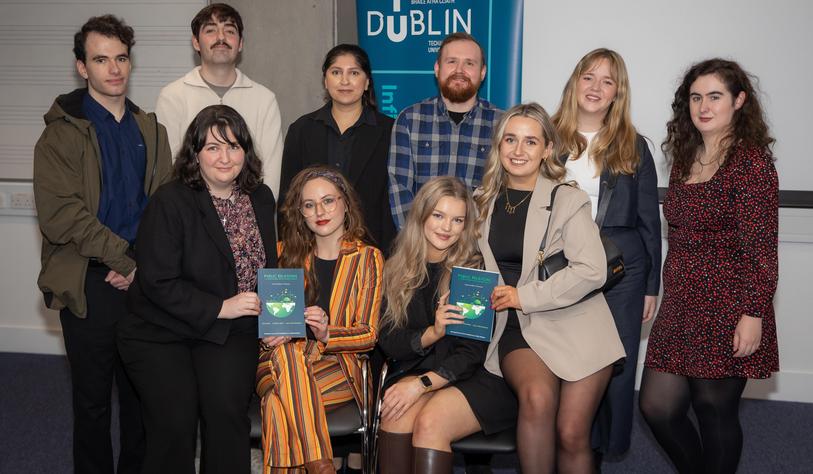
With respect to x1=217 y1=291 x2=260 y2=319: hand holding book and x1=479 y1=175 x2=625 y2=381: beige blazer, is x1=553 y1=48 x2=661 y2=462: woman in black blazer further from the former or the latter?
x1=217 y1=291 x2=260 y2=319: hand holding book

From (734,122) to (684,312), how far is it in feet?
2.80

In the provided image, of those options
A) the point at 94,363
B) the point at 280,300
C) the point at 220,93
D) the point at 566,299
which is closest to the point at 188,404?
the point at 280,300

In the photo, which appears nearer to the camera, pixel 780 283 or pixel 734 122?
pixel 734 122

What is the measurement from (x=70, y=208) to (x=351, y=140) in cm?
145

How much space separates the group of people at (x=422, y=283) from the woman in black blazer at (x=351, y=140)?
0.86ft

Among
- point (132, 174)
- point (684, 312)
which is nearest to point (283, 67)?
point (132, 174)

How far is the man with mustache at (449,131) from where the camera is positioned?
144 inches

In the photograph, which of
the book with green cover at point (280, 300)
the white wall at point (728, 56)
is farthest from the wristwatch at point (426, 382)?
the white wall at point (728, 56)

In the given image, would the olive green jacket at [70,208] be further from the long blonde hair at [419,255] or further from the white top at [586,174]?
the white top at [586,174]

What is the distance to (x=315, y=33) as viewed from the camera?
4.78 meters

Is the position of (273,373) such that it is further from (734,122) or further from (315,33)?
(315,33)

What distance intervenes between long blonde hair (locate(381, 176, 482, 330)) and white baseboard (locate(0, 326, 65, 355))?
3767mm

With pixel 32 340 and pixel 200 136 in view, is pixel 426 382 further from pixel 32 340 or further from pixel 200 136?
pixel 32 340

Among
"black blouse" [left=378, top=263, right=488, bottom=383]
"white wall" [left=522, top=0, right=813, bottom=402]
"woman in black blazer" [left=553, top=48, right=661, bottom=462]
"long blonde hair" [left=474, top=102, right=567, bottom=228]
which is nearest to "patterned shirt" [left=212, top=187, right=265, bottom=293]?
"black blouse" [left=378, top=263, right=488, bottom=383]
